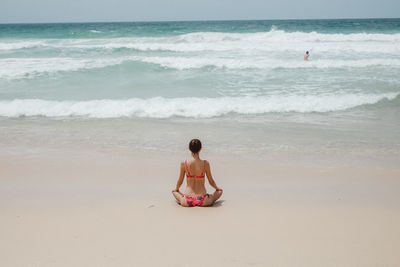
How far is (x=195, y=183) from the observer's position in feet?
13.1

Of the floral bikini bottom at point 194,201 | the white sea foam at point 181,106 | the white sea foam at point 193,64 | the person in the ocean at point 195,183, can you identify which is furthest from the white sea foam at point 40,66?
the floral bikini bottom at point 194,201

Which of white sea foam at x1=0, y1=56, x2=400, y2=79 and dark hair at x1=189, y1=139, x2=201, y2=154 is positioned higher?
white sea foam at x1=0, y1=56, x2=400, y2=79

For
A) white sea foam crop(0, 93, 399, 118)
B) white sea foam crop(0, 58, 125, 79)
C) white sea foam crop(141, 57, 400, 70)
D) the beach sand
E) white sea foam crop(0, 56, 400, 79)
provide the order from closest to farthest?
the beach sand → white sea foam crop(0, 93, 399, 118) → white sea foam crop(0, 58, 125, 79) → white sea foam crop(0, 56, 400, 79) → white sea foam crop(141, 57, 400, 70)

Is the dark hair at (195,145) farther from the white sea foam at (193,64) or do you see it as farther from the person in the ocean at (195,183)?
the white sea foam at (193,64)

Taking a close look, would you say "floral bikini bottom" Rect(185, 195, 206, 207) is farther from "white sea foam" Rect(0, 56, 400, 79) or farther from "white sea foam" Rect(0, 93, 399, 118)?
"white sea foam" Rect(0, 56, 400, 79)

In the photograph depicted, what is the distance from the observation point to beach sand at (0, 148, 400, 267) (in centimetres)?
285

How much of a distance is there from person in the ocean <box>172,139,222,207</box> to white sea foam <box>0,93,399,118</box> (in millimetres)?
4667

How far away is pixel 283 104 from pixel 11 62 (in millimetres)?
14009

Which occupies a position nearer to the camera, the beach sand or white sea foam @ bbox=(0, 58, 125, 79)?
the beach sand

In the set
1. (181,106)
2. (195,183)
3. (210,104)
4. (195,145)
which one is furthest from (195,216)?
(210,104)

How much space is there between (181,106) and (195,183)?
5335 mm

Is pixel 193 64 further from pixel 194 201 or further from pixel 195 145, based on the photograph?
pixel 194 201

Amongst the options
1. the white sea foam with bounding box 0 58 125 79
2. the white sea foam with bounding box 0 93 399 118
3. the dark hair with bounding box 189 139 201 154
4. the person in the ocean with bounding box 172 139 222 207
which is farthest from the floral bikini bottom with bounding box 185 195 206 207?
the white sea foam with bounding box 0 58 125 79

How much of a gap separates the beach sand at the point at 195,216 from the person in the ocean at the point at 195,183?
0.39ft
